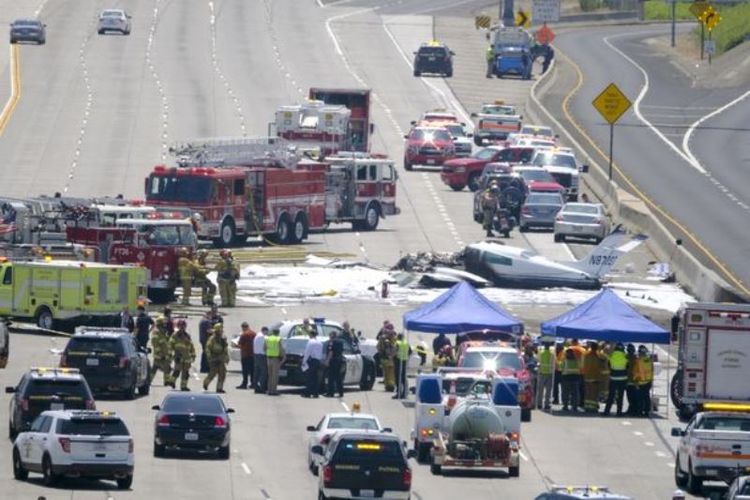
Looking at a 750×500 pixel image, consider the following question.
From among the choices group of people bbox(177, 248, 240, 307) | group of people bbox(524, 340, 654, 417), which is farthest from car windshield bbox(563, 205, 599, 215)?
group of people bbox(524, 340, 654, 417)

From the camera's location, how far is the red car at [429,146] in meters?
85.4

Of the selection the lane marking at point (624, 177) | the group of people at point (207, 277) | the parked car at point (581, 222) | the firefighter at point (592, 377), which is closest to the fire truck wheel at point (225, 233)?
the group of people at point (207, 277)

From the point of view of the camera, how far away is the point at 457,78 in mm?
114062

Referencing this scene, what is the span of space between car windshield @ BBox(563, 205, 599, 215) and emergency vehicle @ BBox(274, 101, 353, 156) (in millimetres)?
12925

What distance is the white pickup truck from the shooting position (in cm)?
3656

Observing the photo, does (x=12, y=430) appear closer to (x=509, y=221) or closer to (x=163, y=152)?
(x=509, y=221)

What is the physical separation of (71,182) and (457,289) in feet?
105

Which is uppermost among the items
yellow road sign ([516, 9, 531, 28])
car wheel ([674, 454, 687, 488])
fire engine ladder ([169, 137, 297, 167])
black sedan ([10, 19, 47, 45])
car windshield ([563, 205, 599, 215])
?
yellow road sign ([516, 9, 531, 28])

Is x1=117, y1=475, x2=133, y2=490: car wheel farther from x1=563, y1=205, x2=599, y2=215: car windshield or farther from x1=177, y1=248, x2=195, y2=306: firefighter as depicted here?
x1=563, y1=205, x2=599, y2=215: car windshield

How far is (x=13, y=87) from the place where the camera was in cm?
10088

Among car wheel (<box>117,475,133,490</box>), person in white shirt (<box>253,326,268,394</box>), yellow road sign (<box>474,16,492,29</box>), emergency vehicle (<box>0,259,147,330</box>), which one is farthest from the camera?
yellow road sign (<box>474,16,492,29</box>)

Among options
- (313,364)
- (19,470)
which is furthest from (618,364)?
(19,470)

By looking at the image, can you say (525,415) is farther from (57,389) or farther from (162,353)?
(57,389)

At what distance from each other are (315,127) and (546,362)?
37367 mm
